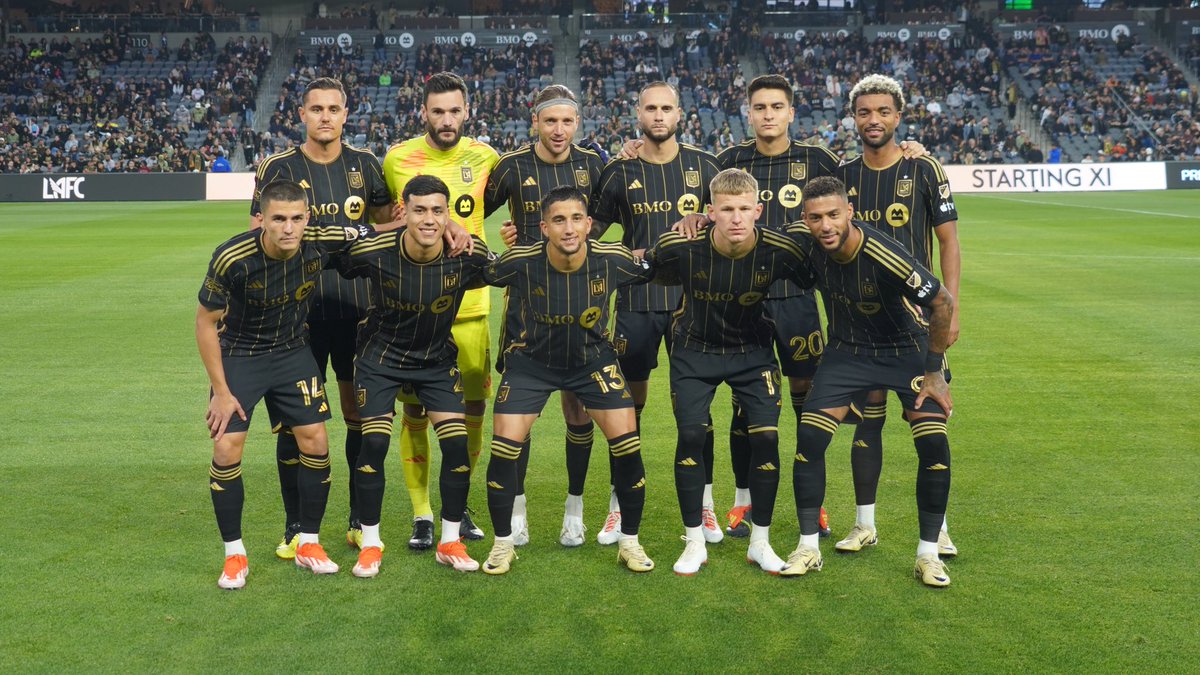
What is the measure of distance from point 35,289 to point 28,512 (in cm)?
1125

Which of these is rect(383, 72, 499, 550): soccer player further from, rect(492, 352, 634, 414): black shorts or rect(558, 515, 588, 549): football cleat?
rect(492, 352, 634, 414): black shorts

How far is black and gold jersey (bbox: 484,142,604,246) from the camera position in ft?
22.7

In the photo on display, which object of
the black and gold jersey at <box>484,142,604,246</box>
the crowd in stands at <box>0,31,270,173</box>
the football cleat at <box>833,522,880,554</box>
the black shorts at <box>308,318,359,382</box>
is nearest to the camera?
the football cleat at <box>833,522,880,554</box>

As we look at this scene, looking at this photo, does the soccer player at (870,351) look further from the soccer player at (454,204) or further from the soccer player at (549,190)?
the soccer player at (454,204)

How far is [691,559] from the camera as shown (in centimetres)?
605

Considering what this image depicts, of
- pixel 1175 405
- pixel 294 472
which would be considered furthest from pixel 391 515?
pixel 1175 405

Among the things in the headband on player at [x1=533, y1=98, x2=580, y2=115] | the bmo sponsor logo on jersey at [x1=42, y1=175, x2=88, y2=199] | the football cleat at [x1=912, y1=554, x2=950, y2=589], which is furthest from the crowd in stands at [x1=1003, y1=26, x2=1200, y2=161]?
the football cleat at [x1=912, y1=554, x2=950, y2=589]

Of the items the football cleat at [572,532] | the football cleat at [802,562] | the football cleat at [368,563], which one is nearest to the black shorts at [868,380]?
the football cleat at [802,562]

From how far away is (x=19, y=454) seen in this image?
26.8 feet

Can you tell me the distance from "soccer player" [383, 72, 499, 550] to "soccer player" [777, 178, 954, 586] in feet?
6.52

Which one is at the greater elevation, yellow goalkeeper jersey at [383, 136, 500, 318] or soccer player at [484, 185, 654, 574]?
yellow goalkeeper jersey at [383, 136, 500, 318]

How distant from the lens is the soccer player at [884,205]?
6.44m

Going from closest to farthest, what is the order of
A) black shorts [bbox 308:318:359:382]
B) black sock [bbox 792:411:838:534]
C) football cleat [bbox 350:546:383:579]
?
football cleat [bbox 350:546:383:579] → black sock [bbox 792:411:838:534] → black shorts [bbox 308:318:359:382]

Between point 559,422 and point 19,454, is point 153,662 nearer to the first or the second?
point 19,454
